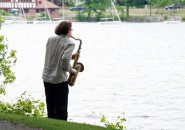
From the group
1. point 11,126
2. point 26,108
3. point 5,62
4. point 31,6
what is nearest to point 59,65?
point 11,126

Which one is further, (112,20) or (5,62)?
(112,20)

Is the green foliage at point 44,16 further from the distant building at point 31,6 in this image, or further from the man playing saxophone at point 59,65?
the man playing saxophone at point 59,65

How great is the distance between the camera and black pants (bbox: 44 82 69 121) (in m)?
9.56

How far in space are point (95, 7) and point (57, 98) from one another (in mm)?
140488

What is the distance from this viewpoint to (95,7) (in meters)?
150

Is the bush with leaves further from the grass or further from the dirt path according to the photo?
the dirt path

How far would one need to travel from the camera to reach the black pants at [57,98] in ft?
31.4

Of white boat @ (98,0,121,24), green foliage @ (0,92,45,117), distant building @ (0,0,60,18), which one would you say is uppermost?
green foliage @ (0,92,45,117)

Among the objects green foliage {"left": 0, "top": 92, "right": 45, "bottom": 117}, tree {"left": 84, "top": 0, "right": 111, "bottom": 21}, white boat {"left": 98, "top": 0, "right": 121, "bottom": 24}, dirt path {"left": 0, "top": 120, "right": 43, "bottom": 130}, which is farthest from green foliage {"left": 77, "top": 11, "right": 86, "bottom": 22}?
dirt path {"left": 0, "top": 120, "right": 43, "bottom": 130}

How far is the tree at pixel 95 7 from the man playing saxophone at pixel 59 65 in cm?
14042

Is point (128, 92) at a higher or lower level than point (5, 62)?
lower

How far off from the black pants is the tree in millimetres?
140318

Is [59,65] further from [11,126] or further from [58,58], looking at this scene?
[11,126]

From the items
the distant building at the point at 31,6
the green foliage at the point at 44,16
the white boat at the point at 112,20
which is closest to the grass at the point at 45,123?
the white boat at the point at 112,20
